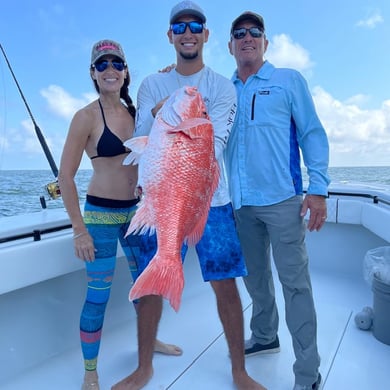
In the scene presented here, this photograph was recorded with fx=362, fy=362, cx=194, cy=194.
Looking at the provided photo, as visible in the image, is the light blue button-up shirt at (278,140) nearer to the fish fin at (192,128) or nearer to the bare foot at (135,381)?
the fish fin at (192,128)

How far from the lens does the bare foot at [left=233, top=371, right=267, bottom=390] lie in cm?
203

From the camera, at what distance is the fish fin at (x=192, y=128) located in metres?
1.49

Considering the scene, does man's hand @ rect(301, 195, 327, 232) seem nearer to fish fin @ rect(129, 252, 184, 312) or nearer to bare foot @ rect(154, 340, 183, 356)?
fish fin @ rect(129, 252, 184, 312)

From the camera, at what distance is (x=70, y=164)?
6.38ft

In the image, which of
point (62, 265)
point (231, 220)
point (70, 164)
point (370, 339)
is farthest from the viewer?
point (370, 339)

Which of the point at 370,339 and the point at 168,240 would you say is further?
the point at 370,339

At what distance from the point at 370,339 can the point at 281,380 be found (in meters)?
0.86

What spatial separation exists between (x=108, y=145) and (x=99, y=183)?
0.23 meters

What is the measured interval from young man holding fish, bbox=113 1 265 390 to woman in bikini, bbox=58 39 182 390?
186mm

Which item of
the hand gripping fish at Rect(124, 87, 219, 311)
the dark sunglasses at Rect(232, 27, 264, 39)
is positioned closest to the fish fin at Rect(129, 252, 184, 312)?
the hand gripping fish at Rect(124, 87, 219, 311)

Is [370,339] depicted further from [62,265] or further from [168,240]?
[62,265]

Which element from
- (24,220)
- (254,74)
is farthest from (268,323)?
(24,220)

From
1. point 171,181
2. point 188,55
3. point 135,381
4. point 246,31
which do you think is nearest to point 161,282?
point 171,181

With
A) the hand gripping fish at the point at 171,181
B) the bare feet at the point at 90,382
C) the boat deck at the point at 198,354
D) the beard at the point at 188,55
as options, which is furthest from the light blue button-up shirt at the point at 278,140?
the bare feet at the point at 90,382
